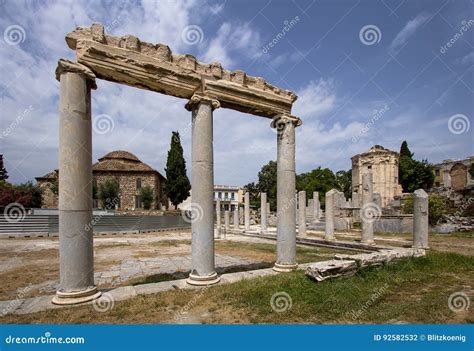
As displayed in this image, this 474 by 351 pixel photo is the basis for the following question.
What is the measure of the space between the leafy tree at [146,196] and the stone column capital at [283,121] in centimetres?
3960

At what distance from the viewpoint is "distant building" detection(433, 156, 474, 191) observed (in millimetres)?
43406

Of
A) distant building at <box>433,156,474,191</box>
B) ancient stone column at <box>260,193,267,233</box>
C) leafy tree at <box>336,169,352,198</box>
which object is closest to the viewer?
ancient stone column at <box>260,193,267,233</box>

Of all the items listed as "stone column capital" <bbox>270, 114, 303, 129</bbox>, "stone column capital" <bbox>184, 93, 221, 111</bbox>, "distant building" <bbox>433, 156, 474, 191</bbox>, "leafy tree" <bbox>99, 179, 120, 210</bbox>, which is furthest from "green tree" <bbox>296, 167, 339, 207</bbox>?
"stone column capital" <bbox>184, 93, 221, 111</bbox>

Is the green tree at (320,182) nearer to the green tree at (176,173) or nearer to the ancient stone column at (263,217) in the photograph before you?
the green tree at (176,173)

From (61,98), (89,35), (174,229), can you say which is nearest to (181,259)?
(61,98)

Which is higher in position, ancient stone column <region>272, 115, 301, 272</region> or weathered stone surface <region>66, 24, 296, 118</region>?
weathered stone surface <region>66, 24, 296, 118</region>

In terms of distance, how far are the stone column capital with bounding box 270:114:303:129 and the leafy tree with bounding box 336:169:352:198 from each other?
5573 cm

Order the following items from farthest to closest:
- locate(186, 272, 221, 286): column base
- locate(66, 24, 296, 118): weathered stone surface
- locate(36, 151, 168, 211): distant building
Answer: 1. locate(36, 151, 168, 211): distant building
2. locate(186, 272, 221, 286): column base
3. locate(66, 24, 296, 118): weathered stone surface

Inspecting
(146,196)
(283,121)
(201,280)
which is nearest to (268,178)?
(146,196)

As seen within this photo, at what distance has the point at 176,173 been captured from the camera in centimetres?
4381

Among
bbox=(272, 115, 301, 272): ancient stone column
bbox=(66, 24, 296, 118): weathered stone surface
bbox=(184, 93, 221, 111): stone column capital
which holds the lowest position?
bbox=(272, 115, 301, 272): ancient stone column

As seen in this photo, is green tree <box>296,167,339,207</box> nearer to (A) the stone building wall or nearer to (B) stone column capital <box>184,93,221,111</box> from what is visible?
(A) the stone building wall

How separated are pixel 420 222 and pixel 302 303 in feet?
35.5

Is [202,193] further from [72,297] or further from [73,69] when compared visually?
[73,69]
